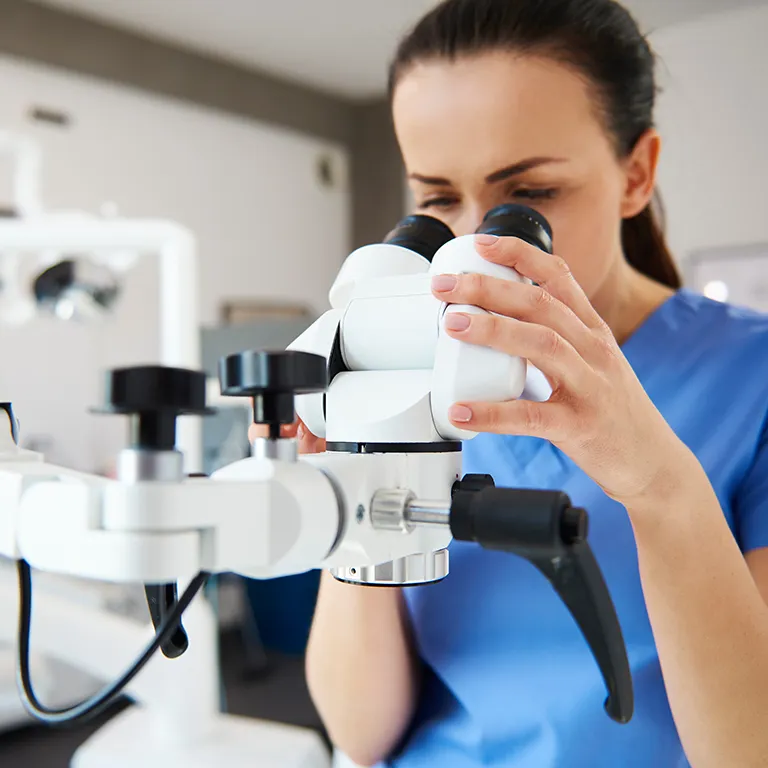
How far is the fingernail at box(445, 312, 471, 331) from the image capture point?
0.37 meters

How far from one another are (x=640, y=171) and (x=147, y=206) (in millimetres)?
3105

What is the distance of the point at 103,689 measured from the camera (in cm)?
33

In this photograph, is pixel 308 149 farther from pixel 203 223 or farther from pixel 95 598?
pixel 95 598

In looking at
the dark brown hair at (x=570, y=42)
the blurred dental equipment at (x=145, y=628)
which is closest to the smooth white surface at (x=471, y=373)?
the dark brown hair at (x=570, y=42)

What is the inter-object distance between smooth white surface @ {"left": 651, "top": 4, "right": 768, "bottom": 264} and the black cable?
3031 millimetres

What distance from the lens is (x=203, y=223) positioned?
378 cm

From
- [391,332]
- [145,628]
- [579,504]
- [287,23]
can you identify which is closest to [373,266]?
[391,332]

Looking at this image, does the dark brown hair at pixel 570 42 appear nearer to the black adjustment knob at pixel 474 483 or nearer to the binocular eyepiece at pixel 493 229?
the binocular eyepiece at pixel 493 229

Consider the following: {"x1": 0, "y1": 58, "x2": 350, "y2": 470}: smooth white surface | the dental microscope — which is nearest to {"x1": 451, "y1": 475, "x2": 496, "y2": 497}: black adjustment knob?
the dental microscope

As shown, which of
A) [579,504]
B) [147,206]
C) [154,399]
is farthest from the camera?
[147,206]

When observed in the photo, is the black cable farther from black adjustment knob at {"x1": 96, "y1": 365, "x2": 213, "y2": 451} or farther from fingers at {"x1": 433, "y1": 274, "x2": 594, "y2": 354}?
fingers at {"x1": 433, "y1": 274, "x2": 594, "y2": 354}

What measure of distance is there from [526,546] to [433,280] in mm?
136

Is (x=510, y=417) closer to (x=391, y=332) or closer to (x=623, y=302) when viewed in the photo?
(x=391, y=332)

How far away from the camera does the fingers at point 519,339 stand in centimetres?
37
